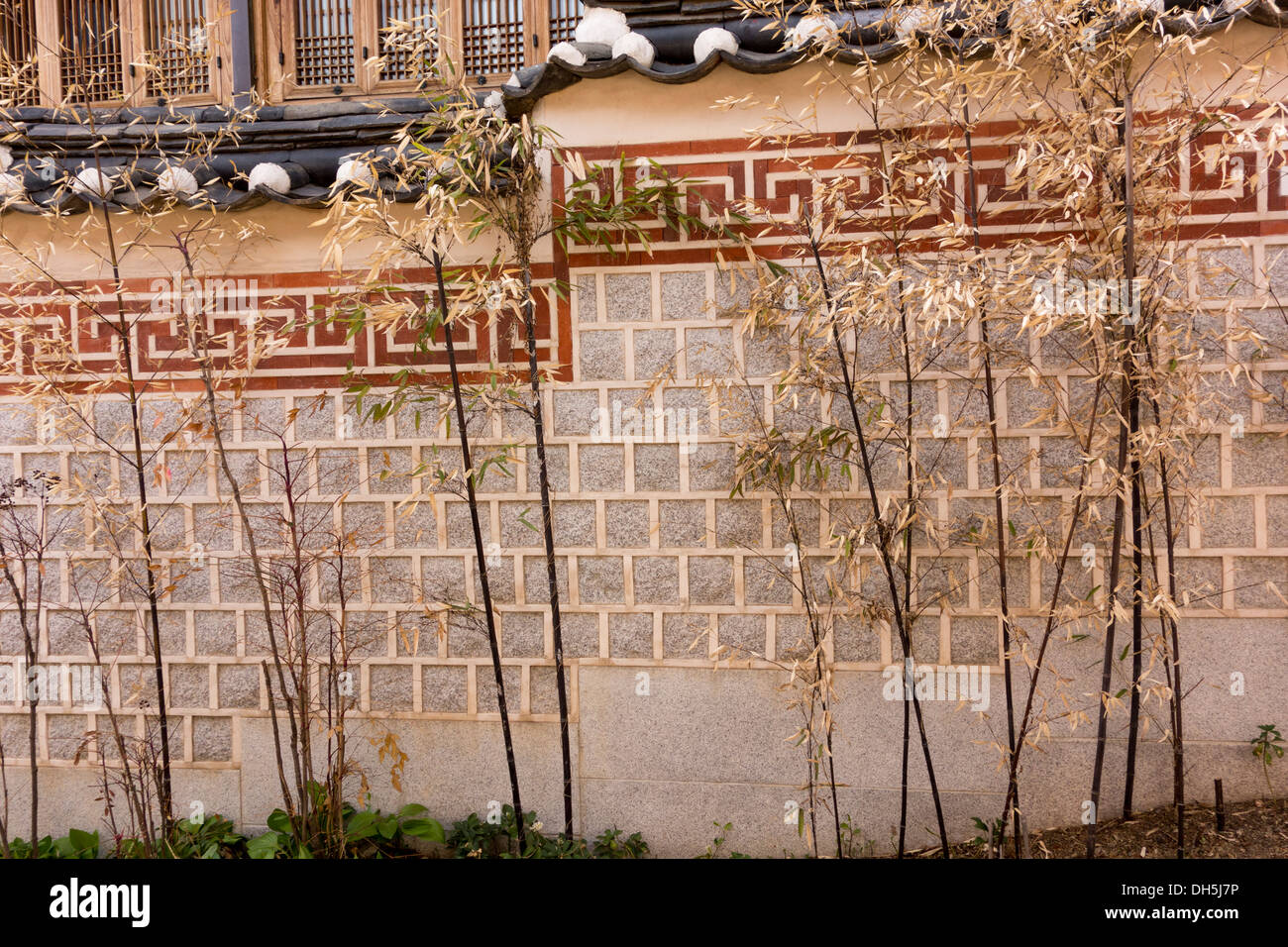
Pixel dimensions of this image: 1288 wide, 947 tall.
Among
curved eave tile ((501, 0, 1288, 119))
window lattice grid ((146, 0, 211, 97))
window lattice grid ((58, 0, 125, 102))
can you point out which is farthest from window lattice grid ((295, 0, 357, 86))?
curved eave tile ((501, 0, 1288, 119))

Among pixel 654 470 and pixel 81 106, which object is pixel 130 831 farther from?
pixel 81 106

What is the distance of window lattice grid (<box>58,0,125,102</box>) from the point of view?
3.62m

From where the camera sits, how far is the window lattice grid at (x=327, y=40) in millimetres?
3535

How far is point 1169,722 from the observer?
Result: 2.80 metres

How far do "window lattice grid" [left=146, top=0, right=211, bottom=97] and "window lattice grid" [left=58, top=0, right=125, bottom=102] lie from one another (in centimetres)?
18

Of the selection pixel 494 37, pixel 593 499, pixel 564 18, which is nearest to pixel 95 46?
pixel 494 37

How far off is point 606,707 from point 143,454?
225 centimetres

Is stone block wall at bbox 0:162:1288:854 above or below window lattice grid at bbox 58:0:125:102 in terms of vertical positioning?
below

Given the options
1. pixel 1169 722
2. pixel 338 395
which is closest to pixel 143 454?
pixel 338 395

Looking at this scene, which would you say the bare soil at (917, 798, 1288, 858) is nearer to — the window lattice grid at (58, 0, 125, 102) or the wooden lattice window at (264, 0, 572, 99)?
the wooden lattice window at (264, 0, 572, 99)

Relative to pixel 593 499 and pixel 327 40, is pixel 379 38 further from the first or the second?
pixel 593 499

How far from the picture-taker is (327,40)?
3543mm

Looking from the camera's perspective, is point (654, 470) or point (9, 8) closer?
point (654, 470)

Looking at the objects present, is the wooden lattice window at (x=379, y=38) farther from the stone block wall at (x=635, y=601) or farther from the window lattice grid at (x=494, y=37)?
the stone block wall at (x=635, y=601)
